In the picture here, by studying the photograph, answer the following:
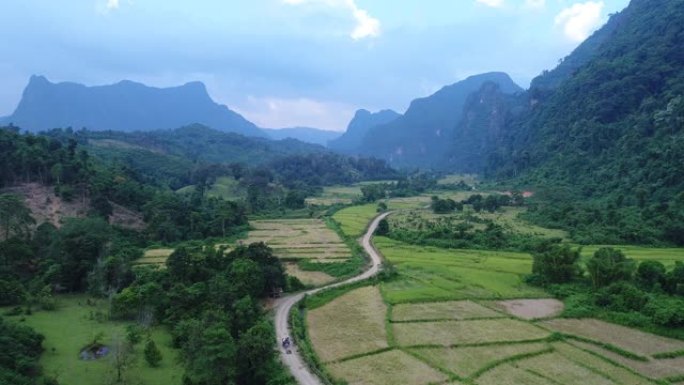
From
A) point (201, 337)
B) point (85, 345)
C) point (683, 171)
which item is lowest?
point (85, 345)

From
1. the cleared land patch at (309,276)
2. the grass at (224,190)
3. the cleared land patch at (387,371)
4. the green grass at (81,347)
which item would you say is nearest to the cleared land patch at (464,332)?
the cleared land patch at (387,371)

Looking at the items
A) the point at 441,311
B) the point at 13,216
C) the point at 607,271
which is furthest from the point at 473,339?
the point at 13,216

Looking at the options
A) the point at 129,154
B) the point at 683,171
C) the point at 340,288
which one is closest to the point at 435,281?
the point at 340,288

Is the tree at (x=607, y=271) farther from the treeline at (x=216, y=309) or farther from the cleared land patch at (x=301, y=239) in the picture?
the treeline at (x=216, y=309)

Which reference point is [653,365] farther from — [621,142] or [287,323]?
[621,142]

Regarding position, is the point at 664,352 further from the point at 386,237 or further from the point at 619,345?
the point at 386,237
